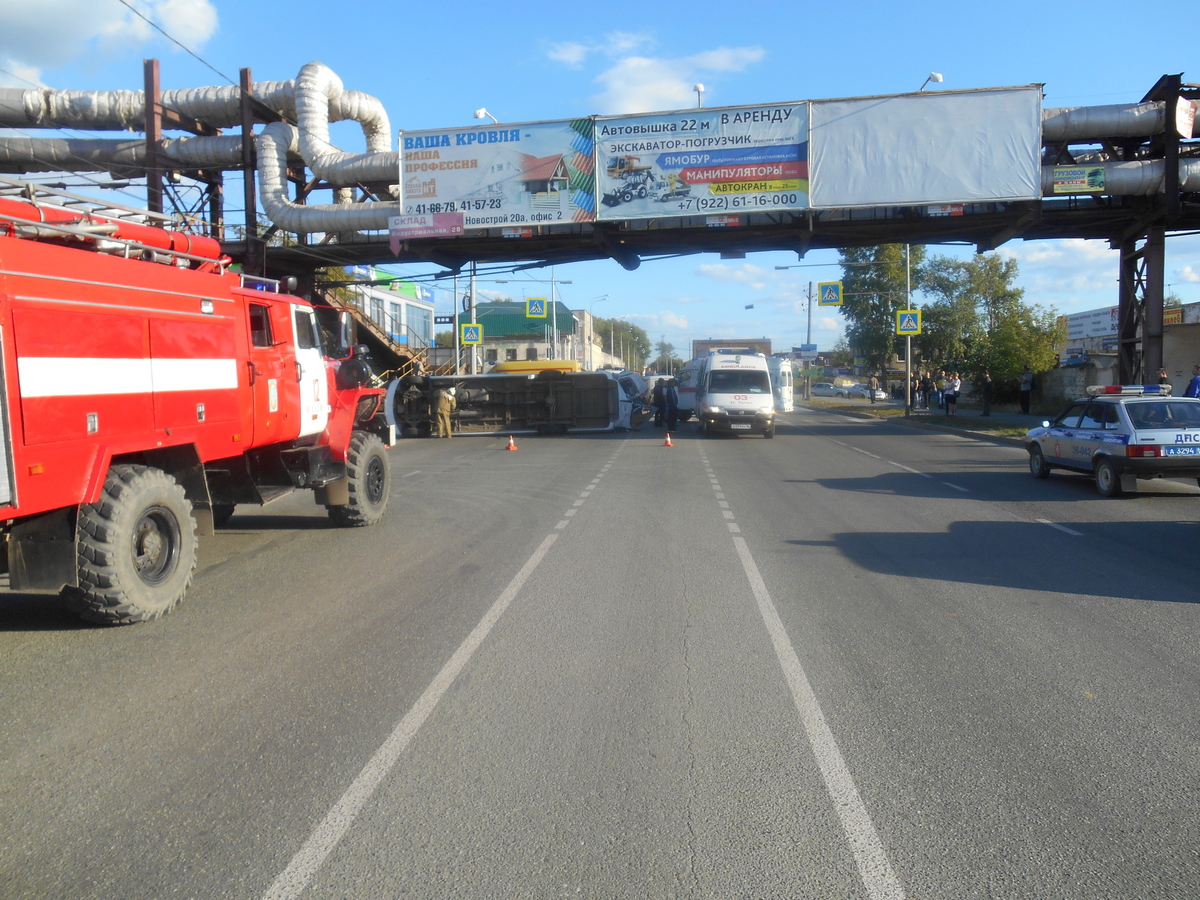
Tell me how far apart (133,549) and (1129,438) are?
12618 millimetres

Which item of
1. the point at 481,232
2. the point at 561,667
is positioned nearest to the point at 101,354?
the point at 561,667

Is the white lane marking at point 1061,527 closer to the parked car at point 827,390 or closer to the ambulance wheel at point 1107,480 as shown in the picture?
the ambulance wheel at point 1107,480

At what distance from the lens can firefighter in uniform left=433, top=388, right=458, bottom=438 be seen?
1141 inches

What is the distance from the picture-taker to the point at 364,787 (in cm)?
386

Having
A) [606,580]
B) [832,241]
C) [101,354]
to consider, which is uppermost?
[832,241]

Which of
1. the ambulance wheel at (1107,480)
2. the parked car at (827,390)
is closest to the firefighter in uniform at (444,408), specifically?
the ambulance wheel at (1107,480)

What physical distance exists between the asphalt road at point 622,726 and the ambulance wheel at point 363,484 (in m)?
1.30

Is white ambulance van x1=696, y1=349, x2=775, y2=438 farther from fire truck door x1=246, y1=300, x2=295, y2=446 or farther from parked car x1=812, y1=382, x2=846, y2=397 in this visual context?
parked car x1=812, y1=382, x2=846, y2=397

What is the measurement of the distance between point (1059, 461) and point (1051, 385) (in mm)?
27886

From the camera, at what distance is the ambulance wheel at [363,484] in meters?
10.8

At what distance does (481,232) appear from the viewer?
2608 cm

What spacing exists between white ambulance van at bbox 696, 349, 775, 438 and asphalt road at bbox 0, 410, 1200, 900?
1714 cm

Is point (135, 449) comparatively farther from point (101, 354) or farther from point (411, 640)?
point (411, 640)

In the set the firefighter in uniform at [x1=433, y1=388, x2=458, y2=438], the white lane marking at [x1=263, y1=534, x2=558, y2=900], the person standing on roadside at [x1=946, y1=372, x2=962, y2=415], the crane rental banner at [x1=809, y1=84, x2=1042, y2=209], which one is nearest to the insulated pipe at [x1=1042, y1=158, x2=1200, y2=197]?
the crane rental banner at [x1=809, y1=84, x2=1042, y2=209]
